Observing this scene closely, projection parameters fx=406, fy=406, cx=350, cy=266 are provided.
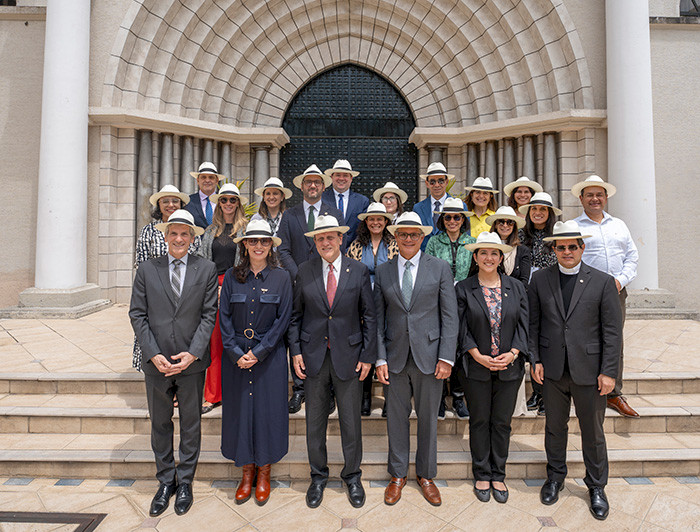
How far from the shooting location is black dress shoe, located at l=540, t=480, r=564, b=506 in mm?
2879

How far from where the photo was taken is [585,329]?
9.16 ft

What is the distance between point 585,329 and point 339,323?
66.8 inches

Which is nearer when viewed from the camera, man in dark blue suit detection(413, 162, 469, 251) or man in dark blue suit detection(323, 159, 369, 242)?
man in dark blue suit detection(413, 162, 469, 251)

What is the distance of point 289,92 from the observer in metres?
8.77

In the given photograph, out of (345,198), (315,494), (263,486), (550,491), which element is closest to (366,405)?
(315,494)

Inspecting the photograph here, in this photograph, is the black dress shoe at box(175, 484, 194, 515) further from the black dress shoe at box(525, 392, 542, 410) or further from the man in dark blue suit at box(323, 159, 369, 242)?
the black dress shoe at box(525, 392, 542, 410)

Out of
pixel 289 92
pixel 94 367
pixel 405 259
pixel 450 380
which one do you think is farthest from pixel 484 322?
pixel 289 92

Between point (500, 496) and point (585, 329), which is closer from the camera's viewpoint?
point (585, 329)

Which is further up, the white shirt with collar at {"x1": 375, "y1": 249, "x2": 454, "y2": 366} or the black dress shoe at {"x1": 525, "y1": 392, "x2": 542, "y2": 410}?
the white shirt with collar at {"x1": 375, "y1": 249, "x2": 454, "y2": 366}

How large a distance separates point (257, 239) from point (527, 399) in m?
3.03

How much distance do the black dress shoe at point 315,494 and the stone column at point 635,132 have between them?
20.9ft

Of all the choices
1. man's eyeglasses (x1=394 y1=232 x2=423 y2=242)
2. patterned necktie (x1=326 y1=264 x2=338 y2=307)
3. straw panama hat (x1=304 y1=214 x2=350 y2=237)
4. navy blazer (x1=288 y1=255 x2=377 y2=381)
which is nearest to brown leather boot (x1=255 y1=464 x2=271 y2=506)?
navy blazer (x1=288 y1=255 x2=377 y2=381)

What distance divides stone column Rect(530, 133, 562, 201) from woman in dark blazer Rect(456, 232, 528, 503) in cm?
546

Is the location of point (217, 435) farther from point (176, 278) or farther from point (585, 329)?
point (585, 329)
